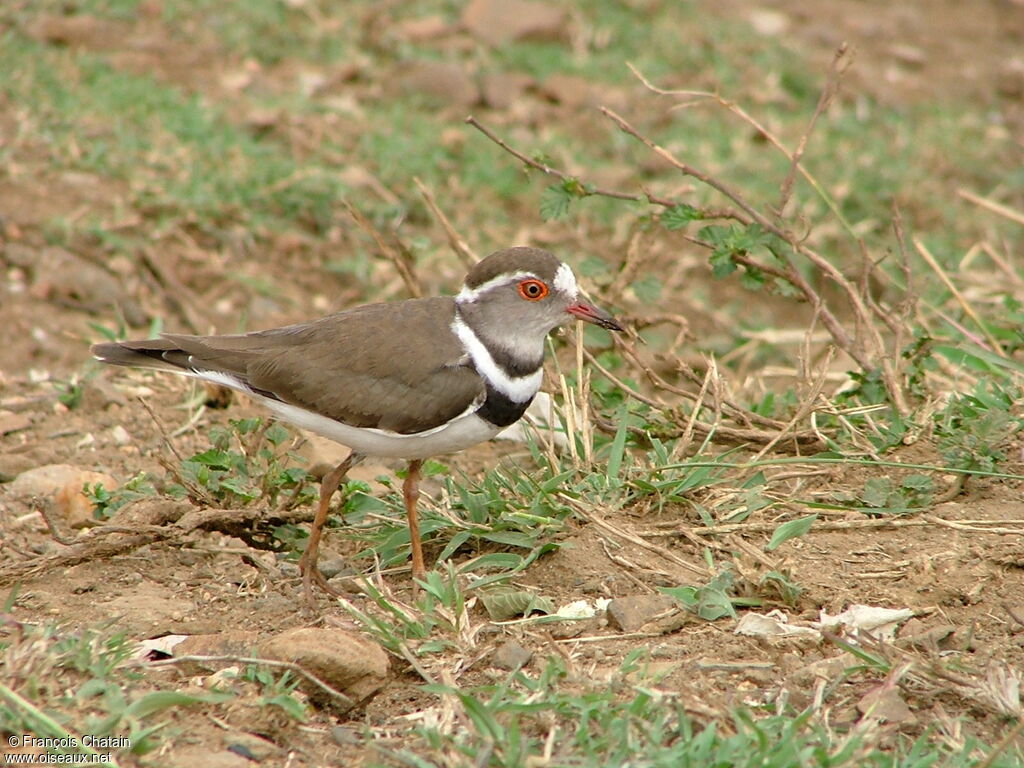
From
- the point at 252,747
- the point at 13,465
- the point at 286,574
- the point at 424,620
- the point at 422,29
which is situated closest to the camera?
the point at 252,747

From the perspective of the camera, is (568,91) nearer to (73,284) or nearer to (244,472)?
(73,284)

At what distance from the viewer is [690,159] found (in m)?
8.76

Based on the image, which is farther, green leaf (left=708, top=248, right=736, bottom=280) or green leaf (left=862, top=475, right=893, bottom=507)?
green leaf (left=708, top=248, right=736, bottom=280)

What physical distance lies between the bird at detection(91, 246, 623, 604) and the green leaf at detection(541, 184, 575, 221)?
1.42 feet

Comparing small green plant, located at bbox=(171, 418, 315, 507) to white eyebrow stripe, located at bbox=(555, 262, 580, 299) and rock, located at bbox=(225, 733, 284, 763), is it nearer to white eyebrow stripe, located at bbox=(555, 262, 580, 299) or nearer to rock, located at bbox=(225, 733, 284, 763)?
white eyebrow stripe, located at bbox=(555, 262, 580, 299)

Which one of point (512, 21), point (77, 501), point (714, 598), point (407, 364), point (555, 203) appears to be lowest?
point (77, 501)

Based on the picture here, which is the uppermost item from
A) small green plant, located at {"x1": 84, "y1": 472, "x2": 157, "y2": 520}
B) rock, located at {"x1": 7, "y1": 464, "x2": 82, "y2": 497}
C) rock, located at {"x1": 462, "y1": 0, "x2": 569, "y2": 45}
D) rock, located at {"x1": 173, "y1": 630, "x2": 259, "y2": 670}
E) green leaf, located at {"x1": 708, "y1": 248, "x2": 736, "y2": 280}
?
green leaf, located at {"x1": 708, "y1": 248, "x2": 736, "y2": 280}

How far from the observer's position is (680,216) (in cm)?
533

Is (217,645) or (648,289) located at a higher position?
(648,289)

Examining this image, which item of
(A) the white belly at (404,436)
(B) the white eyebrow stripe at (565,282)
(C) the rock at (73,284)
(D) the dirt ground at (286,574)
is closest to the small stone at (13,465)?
(D) the dirt ground at (286,574)

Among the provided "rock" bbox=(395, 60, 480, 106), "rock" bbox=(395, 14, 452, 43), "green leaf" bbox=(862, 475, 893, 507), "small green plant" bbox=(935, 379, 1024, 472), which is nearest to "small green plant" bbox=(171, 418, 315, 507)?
"green leaf" bbox=(862, 475, 893, 507)

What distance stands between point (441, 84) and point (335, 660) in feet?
20.3

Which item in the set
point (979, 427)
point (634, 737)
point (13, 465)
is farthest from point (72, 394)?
point (979, 427)

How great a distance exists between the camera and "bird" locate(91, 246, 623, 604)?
4629mm
